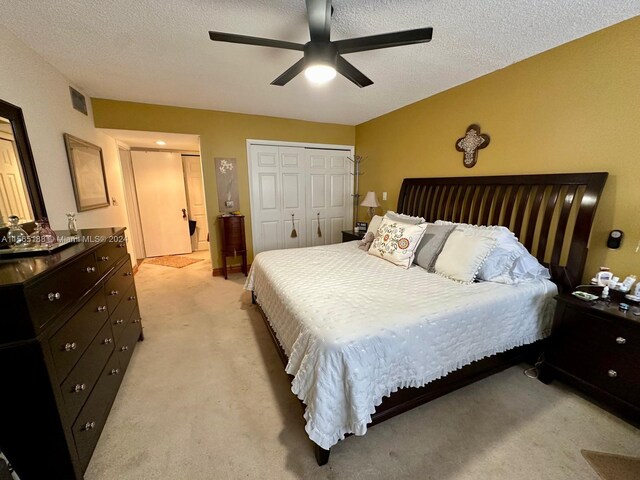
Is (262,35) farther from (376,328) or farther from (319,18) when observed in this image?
(376,328)

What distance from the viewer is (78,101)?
2.74m

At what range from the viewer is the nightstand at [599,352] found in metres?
1.48

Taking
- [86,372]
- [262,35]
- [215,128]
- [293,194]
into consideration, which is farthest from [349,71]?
[293,194]

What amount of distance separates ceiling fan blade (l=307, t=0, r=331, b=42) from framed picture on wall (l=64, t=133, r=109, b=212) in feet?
8.13

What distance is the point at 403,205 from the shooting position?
3453 mm

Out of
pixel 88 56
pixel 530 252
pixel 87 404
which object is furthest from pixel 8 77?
pixel 530 252

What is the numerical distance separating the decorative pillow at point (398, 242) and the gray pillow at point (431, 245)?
2.1 inches

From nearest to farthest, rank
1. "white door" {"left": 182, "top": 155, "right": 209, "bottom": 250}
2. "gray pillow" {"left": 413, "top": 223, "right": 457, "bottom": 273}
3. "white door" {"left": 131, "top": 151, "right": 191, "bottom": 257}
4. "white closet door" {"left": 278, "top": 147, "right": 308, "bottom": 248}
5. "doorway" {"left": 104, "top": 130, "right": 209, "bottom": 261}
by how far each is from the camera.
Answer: "gray pillow" {"left": 413, "top": 223, "right": 457, "bottom": 273}
"white closet door" {"left": 278, "top": 147, "right": 308, "bottom": 248}
"doorway" {"left": 104, "top": 130, "right": 209, "bottom": 261}
"white door" {"left": 131, "top": 151, "right": 191, "bottom": 257}
"white door" {"left": 182, "top": 155, "right": 209, "bottom": 250}

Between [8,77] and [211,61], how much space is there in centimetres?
133

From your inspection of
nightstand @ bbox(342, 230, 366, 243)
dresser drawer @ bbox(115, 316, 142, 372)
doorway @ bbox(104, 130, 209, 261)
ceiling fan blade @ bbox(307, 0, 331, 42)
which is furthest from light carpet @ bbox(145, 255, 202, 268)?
ceiling fan blade @ bbox(307, 0, 331, 42)

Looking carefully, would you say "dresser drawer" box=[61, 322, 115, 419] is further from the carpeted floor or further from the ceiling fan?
the ceiling fan

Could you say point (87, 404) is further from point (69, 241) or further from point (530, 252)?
point (530, 252)

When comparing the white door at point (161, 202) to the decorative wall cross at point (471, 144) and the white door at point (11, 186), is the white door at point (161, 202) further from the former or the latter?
the decorative wall cross at point (471, 144)

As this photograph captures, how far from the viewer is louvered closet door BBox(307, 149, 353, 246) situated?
4.49 meters
